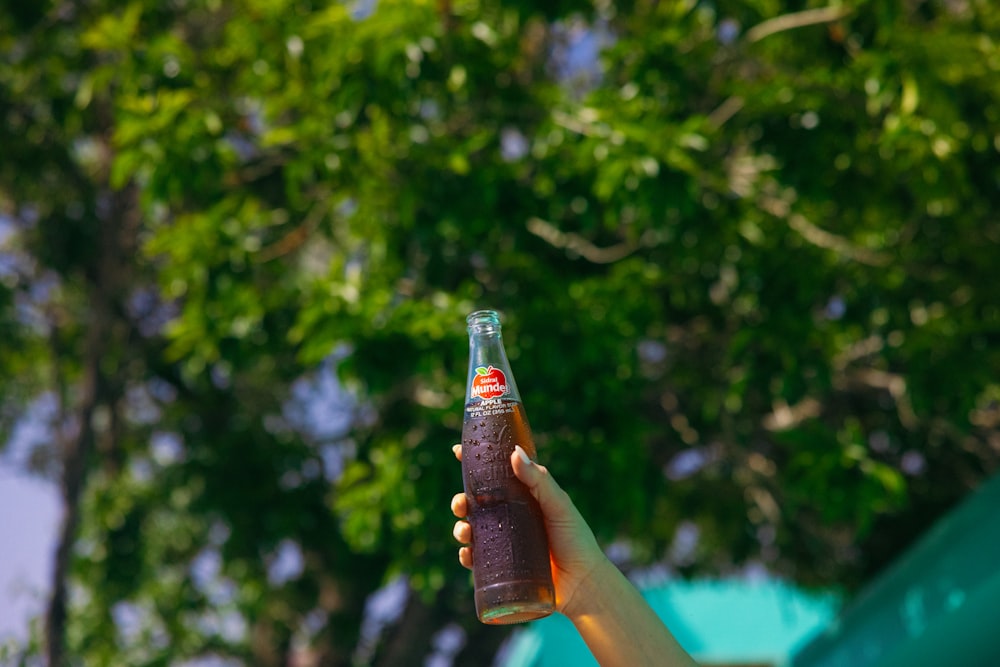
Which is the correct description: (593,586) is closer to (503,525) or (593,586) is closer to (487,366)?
(503,525)

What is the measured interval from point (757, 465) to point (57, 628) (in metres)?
5.09

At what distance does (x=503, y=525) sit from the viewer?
2531 mm

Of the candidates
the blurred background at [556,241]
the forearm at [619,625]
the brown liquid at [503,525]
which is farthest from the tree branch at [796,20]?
the forearm at [619,625]

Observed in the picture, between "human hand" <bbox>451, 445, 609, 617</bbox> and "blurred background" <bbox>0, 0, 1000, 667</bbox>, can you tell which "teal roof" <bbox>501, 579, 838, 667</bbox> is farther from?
"human hand" <bbox>451, 445, 609, 617</bbox>

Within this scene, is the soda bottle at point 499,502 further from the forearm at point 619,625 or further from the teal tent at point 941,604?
the teal tent at point 941,604

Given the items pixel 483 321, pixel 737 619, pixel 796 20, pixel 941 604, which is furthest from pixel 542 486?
pixel 737 619

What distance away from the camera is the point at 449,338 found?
6523mm

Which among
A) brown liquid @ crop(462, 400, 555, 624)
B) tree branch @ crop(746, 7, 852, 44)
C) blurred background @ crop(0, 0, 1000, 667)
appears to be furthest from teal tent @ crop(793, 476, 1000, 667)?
brown liquid @ crop(462, 400, 555, 624)

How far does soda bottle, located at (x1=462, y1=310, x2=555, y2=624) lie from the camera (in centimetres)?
250

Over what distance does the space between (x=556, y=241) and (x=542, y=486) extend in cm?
528

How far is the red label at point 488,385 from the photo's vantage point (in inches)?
101

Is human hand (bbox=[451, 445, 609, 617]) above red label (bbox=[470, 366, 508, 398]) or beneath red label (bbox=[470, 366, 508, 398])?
beneath

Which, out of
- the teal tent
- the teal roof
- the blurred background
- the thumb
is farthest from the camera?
the teal roof

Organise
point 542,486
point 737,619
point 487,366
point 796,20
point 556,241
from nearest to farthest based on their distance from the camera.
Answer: point 542,486
point 487,366
point 796,20
point 556,241
point 737,619
